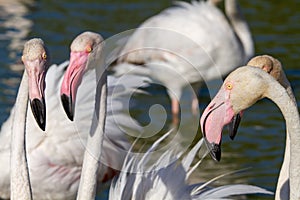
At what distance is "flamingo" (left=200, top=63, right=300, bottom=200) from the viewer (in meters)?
4.69

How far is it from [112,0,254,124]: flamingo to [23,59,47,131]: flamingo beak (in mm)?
4336

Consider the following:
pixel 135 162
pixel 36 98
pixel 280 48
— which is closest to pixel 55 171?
pixel 135 162

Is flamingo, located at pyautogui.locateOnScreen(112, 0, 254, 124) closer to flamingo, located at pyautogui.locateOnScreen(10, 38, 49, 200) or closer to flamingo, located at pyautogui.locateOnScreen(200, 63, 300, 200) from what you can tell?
flamingo, located at pyautogui.locateOnScreen(10, 38, 49, 200)

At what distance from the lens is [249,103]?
4.81 meters

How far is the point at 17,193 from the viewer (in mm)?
5832

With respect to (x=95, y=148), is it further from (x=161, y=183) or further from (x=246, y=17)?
(x=246, y=17)

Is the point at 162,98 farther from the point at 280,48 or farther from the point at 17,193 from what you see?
the point at 17,193

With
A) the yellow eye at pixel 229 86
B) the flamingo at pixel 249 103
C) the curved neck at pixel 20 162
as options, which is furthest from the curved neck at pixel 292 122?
the curved neck at pixel 20 162

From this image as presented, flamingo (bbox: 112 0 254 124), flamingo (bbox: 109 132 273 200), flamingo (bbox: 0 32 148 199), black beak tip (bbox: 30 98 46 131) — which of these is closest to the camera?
black beak tip (bbox: 30 98 46 131)

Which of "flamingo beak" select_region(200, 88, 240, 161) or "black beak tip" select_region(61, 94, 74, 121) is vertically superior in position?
"flamingo beak" select_region(200, 88, 240, 161)

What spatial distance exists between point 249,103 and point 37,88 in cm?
123

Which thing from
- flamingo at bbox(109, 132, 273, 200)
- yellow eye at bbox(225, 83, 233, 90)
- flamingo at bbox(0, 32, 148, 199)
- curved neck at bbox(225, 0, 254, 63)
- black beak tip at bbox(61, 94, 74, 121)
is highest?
yellow eye at bbox(225, 83, 233, 90)

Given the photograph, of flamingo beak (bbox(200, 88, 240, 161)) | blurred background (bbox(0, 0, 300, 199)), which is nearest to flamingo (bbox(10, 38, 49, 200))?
flamingo beak (bbox(200, 88, 240, 161))

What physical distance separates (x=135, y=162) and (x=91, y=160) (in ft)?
1.55
